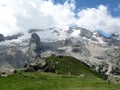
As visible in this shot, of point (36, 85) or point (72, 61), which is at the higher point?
point (72, 61)

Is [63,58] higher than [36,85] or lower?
higher

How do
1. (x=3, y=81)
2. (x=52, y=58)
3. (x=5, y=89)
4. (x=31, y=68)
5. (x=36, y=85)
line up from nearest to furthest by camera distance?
(x=5, y=89) → (x=36, y=85) → (x=3, y=81) → (x=31, y=68) → (x=52, y=58)

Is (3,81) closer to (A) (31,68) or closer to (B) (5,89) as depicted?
(B) (5,89)

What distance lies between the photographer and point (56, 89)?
2005 inches

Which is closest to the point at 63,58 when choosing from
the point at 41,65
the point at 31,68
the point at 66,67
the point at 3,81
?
the point at 66,67

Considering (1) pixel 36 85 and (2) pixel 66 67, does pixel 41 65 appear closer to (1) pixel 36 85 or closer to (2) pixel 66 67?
(2) pixel 66 67

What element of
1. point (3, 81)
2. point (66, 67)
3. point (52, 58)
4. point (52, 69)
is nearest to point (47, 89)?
point (3, 81)

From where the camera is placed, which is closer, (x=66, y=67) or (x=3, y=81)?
(x=3, y=81)

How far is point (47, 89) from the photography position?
51688 mm

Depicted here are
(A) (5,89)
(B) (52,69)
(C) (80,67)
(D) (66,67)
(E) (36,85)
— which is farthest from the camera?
(C) (80,67)

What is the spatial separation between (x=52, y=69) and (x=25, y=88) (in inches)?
3343

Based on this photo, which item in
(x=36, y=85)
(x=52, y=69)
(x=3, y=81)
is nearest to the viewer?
(x=36, y=85)

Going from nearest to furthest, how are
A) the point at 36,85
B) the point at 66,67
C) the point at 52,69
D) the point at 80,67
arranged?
1. the point at 36,85
2. the point at 52,69
3. the point at 66,67
4. the point at 80,67

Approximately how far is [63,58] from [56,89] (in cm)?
14184
